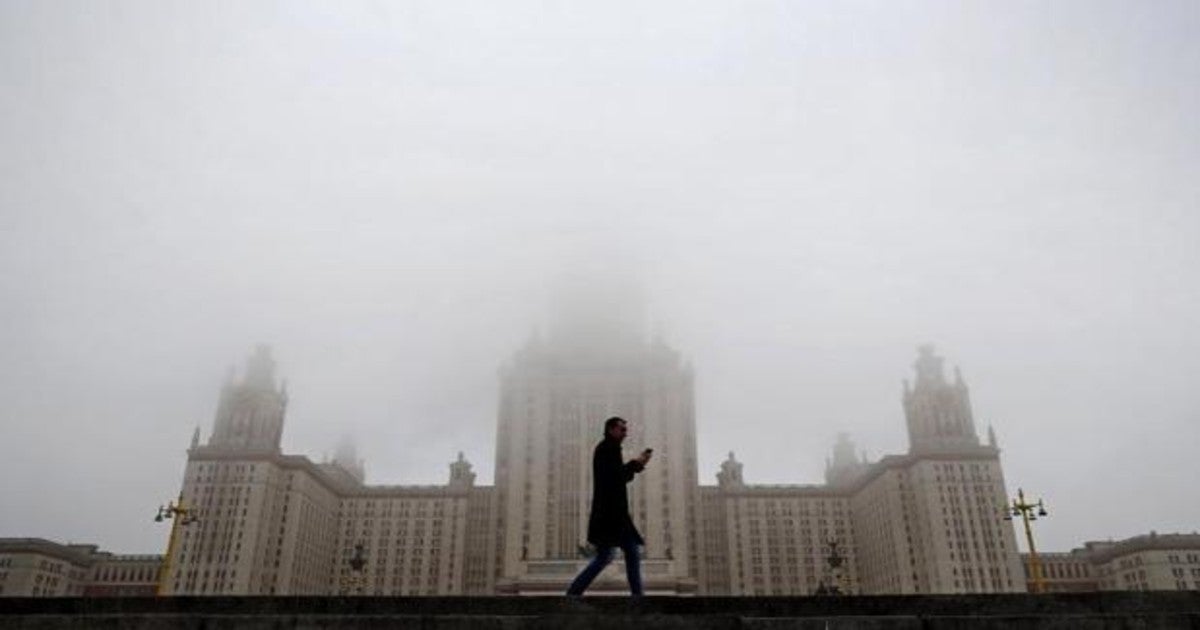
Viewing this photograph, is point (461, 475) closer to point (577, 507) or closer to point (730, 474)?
point (577, 507)

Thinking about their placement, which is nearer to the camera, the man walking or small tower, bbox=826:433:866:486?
the man walking

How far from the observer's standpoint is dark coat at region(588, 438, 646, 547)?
30.3 ft

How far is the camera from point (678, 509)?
98250mm

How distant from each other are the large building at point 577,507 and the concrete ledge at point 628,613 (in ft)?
248

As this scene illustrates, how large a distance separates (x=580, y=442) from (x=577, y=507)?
8436 mm

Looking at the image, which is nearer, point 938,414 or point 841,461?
point 938,414

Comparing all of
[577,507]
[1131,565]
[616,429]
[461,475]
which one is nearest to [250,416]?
[461,475]

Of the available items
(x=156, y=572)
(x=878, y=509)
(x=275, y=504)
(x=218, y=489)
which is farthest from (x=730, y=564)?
(x=156, y=572)

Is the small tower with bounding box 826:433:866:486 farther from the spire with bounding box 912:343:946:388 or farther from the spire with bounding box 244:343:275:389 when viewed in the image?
the spire with bounding box 244:343:275:389

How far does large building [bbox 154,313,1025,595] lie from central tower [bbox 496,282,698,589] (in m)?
0.22

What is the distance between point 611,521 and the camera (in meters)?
Answer: 9.28

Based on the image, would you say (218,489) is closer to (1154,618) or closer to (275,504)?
(275,504)

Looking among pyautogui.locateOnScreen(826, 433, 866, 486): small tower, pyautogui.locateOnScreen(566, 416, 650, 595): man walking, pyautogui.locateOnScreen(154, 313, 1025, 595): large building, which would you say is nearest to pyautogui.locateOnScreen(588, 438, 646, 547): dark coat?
pyautogui.locateOnScreen(566, 416, 650, 595): man walking

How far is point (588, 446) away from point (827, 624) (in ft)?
321
